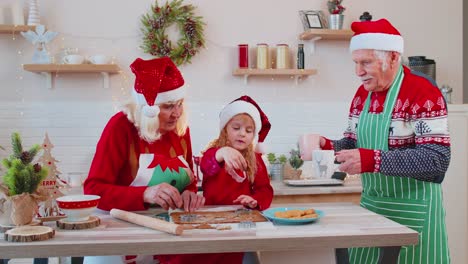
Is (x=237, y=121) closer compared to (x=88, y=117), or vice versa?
(x=237, y=121)

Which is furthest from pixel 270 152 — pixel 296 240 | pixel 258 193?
pixel 296 240

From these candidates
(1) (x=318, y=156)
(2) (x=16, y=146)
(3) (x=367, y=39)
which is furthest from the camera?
(1) (x=318, y=156)

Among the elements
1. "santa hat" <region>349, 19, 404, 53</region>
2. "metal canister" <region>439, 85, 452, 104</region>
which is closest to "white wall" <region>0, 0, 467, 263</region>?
"metal canister" <region>439, 85, 452, 104</region>

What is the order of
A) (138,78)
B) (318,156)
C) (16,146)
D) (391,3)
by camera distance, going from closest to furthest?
(16,146) → (138,78) → (318,156) → (391,3)

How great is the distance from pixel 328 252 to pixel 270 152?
8.46ft

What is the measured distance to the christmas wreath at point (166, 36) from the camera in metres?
4.55

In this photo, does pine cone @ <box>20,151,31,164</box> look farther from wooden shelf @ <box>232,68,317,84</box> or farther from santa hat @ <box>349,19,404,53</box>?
wooden shelf @ <box>232,68,317,84</box>

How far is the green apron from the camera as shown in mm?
2594

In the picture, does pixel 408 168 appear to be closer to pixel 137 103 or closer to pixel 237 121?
pixel 237 121

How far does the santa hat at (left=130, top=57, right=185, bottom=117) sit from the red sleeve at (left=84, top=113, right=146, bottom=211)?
0.45 feet

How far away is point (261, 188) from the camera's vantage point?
2.79 m

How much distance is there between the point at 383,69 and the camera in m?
2.68

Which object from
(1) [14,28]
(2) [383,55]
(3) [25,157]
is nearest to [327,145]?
(2) [383,55]

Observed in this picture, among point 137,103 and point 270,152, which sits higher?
point 137,103
